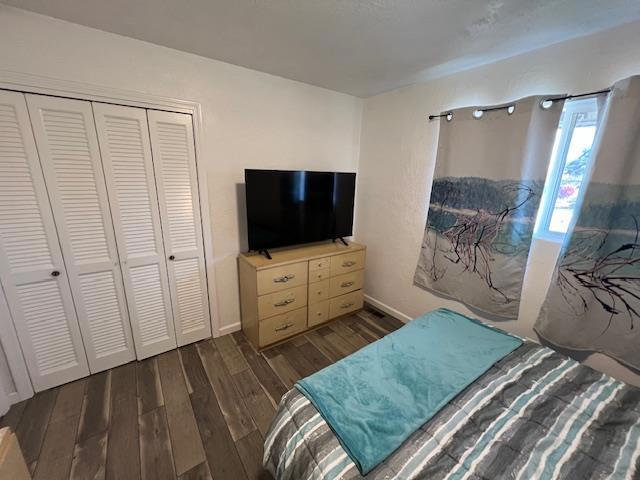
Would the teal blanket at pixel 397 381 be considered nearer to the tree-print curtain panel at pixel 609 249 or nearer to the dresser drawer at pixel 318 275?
the tree-print curtain panel at pixel 609 249

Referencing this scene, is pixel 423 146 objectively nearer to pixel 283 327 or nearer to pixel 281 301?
pixel 281 301

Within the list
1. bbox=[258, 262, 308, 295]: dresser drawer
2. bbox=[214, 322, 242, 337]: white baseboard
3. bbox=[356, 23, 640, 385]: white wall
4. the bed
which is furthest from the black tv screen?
the bed

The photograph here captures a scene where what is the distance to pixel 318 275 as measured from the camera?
2.37 metres

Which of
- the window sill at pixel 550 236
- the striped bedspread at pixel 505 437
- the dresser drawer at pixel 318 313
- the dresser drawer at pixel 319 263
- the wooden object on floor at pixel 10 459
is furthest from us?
the dresser drawer at pixel 318 313

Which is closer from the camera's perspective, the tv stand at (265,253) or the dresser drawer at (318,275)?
the tv stand at (265,253)

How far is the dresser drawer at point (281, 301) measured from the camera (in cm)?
210

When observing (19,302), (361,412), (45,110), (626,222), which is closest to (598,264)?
(626,222)

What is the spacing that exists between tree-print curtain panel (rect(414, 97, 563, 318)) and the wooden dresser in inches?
32.4

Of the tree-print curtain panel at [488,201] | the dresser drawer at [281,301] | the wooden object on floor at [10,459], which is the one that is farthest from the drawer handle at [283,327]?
the wooden object on floor at [10,459]

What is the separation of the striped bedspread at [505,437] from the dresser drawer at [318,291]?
123 centimetres

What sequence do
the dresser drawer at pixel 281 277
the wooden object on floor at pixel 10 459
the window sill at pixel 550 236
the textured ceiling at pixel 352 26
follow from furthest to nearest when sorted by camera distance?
the dresser drawer at pixel 281 277 < the window sill at pixel 550 236 < the textured ceiling at pixel 352 26 < the wooden object on floor at pixel 10 459

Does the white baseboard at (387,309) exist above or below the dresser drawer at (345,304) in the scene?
below

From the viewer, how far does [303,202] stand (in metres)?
2.34

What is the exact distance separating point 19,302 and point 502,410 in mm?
2694
